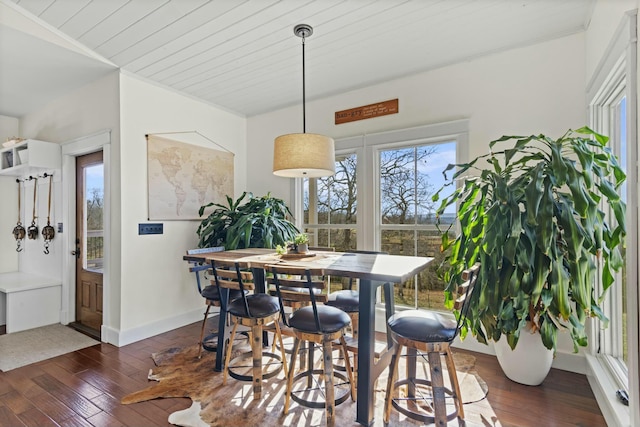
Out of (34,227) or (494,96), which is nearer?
(494,96)

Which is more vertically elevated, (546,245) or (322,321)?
(546,245)

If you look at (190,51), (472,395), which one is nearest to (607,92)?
Answer: (472,395)

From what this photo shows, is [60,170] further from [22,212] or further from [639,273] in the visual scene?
[639,273]

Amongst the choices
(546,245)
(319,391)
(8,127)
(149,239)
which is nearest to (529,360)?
(546,245)

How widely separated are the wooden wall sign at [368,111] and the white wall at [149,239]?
5.62ft

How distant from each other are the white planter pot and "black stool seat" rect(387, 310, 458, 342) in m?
→ 0.85

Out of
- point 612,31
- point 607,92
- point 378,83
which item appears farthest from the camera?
point 378,83

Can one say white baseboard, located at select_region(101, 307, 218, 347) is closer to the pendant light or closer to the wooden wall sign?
the pendant light

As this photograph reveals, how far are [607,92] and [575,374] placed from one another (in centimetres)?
207

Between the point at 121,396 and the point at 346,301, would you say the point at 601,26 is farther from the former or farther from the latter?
the point at 121,396

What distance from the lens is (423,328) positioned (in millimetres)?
1812

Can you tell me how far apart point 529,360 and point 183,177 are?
12.0 feet

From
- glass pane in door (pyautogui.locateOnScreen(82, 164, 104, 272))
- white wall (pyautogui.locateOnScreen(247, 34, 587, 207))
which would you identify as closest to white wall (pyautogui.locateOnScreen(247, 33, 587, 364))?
white wall (pyautogui.locateOnScreen(247, 34, 587, 207))

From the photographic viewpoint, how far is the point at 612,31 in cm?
188
